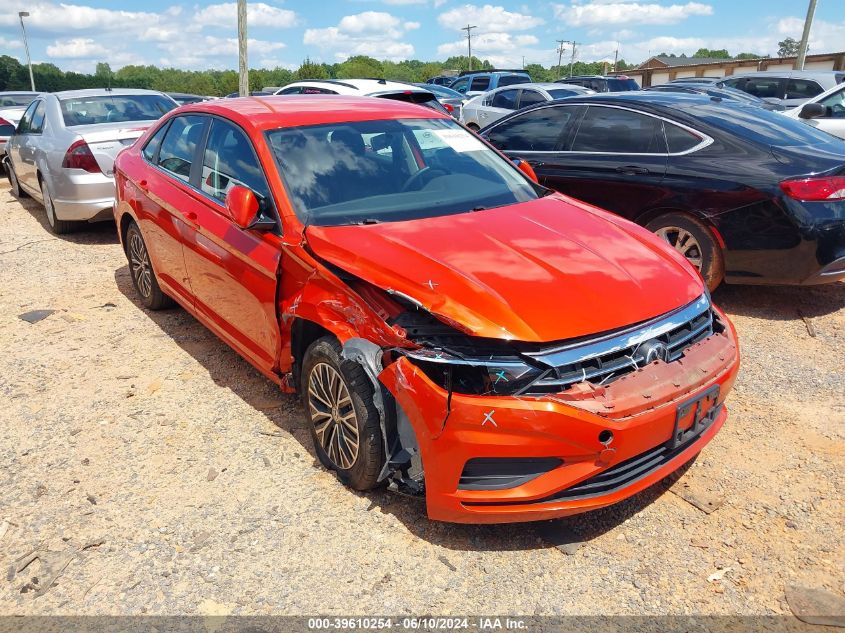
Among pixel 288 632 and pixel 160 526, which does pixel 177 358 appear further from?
pixel 288 632

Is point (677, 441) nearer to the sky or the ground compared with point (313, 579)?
nearer to the sky

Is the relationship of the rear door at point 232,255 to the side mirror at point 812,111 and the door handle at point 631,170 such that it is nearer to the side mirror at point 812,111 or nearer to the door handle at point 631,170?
the door handle at point 631,170

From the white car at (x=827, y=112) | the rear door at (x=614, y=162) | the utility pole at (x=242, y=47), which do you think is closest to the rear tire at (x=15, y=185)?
the utility pole at (x=242, y=47)

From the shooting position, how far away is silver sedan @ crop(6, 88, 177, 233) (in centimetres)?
721

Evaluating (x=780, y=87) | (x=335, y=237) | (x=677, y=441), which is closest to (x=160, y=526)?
(x=335, y=237)

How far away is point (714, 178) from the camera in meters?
5.21

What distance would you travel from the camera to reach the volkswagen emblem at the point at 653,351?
8.85ft

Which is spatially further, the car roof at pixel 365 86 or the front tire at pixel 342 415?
the car roof at pixel 365 86

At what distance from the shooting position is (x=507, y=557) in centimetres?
276

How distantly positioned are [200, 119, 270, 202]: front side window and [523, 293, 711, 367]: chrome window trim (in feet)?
5.71

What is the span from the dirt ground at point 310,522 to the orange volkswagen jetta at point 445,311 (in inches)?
10.9

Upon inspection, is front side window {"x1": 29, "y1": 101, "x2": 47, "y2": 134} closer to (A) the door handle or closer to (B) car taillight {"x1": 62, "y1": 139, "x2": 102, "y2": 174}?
(B) car taillight {"x1": 62, "y1": 139, "x2": 102, "y2": 174}

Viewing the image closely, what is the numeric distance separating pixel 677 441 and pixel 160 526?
7.42ft

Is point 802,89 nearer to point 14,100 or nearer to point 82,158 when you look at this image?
point 82,158
